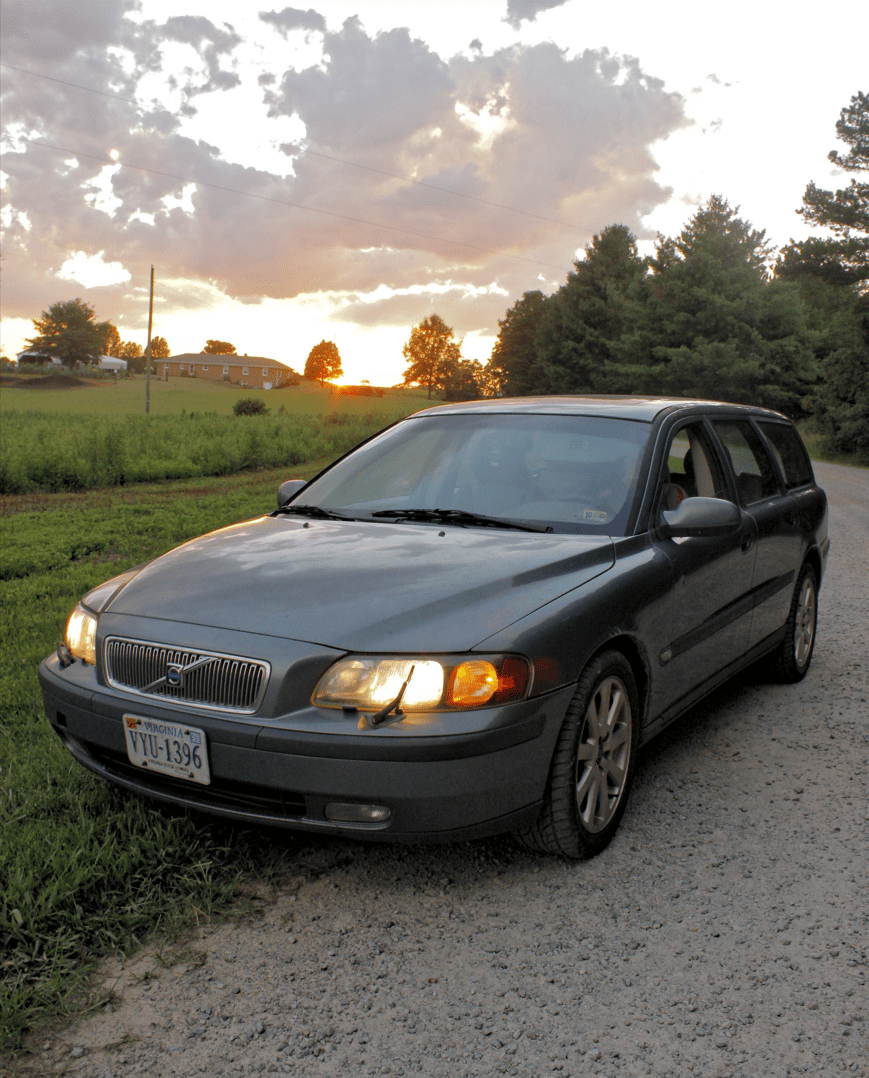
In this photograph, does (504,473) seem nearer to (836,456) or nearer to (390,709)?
Answer: (390,709)

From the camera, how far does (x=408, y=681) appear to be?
2.70m

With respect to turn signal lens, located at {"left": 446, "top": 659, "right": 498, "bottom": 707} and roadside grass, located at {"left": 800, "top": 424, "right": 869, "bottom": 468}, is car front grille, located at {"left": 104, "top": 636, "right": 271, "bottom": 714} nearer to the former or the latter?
turn signal lens, located at {"left": 446, "top": 659, "right": 498, "bottom": 707}

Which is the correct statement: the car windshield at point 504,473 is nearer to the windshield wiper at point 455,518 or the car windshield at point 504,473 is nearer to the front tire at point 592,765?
the windshield wiper at point 455,518

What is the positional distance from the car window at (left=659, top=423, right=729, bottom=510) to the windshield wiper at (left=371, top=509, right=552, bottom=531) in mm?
825

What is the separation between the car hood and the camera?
2809 mm

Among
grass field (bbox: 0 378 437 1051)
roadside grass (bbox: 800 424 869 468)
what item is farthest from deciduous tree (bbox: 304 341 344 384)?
grass field (bbox: 0 378 437 1051)

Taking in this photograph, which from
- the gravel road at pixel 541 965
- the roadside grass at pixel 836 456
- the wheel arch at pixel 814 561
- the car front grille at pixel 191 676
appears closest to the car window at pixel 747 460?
the wheel arch at pixel 814 561

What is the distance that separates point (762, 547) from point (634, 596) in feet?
5.41

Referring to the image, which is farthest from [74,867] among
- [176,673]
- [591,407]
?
[591,407]

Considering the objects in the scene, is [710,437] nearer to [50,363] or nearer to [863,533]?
[863,533]

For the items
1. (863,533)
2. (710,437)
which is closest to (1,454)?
(863,533)

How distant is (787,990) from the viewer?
254cm

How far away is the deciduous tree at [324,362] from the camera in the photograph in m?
138

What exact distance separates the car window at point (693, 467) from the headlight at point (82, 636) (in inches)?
96.5
